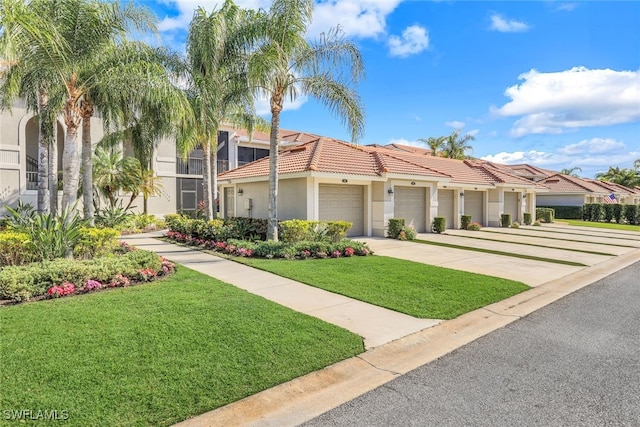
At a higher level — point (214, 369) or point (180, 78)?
point (180, 78)

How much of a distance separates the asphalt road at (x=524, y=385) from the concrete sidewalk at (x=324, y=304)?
0.91 m

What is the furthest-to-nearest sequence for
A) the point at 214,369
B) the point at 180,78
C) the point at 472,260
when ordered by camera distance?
1. the point at 180,78
2. the point at 472,260
3. the point at 214,369

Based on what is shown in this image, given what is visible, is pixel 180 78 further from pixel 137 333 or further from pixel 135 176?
pixel 137 333

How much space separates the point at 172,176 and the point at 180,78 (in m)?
13.6

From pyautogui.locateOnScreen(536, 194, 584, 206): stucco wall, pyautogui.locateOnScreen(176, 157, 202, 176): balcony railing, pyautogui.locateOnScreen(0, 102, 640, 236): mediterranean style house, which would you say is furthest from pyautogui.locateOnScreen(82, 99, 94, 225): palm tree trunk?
pyautogui.locateOnScreen(536, 194, 584, 206): stucco wall

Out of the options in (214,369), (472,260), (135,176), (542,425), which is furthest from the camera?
(135,176)

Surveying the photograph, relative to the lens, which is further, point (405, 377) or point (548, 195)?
point (548, 195)

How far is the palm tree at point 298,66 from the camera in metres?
11.7

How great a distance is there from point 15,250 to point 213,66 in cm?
862

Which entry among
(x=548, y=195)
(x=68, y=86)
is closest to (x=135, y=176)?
(x=68, y=86)

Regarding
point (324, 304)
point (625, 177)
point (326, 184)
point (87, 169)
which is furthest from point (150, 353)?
point (625, 177)

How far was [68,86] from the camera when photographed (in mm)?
10164

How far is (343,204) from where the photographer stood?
17.8 m

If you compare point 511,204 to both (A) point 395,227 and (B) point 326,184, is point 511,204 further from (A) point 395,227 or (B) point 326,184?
(B) point 326,184
